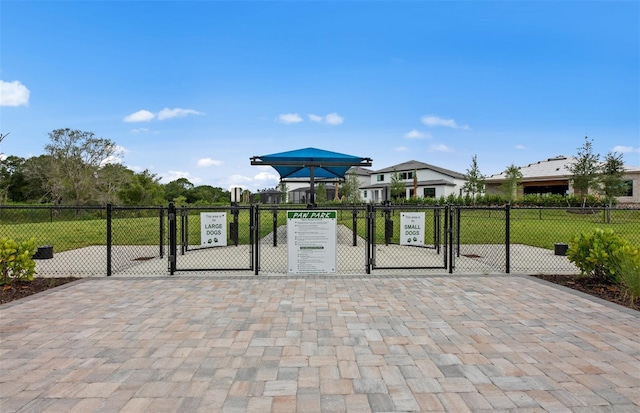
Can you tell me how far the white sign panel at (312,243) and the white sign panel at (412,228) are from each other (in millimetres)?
2834

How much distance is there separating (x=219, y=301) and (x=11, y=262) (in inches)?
142

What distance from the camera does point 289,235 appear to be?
7.03 metres

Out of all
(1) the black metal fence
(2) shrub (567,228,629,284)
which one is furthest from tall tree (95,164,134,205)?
(2) shrub (567,228,629,284)

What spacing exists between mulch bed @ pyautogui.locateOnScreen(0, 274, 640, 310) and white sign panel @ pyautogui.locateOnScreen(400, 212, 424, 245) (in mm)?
2892

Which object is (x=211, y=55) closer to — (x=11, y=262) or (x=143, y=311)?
(x=11, y=262)

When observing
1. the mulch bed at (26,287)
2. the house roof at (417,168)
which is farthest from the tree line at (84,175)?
the house roof at (417,168)

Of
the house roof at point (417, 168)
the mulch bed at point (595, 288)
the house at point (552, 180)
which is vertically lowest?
the mulch bed at point (595, 288)

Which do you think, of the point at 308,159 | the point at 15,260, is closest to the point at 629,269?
the point at 308,159

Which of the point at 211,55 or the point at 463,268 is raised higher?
the point at 211,55

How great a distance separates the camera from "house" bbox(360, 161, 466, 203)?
49688 mm

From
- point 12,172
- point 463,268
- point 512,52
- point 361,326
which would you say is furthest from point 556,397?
point 12,172

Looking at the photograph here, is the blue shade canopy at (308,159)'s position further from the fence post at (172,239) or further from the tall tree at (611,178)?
the tall tree at (611,178)

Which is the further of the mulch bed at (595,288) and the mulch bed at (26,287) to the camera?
the mulch bed at (26,287)

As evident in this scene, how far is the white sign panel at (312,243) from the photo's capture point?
23.0 feet
